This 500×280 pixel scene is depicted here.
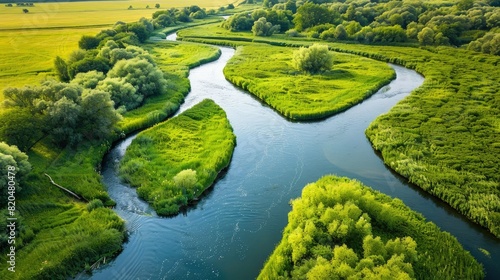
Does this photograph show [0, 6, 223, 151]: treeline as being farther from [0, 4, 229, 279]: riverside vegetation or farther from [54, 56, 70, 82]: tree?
A: [54, 56, 70, 82]: tree

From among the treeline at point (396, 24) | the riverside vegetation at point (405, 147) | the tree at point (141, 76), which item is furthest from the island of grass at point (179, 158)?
the treeline at point (396, 24)

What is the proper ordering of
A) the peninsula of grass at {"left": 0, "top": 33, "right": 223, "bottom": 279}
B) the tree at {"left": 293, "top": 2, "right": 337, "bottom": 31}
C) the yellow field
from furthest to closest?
the tree at {"left": 293, "top": 2, "right": 337, "bottom": 31}
the yellow field
the peninsula of grass at {"left": 0, "top": 33, "right": 223, "bottom": 279}

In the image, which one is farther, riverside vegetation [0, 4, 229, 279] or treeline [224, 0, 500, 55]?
treeline [224, 0, 500, 55]

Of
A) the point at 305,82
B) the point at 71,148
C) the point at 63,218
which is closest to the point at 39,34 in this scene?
the point at 71,148

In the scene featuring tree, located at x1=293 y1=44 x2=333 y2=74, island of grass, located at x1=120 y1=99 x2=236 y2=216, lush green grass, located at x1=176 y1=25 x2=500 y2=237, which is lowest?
island of grass, located at x1=120 y1=99 x2=236 y2=216

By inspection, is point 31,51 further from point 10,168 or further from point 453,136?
point 453,136

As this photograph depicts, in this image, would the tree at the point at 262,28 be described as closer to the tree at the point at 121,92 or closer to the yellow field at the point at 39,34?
the yellow field at the point at 39,34

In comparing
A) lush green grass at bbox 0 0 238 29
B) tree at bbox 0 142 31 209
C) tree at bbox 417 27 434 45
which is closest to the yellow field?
lush green grass at bbox 0 0 238 29

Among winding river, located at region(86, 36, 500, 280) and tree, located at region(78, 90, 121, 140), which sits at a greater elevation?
tree, located at region(78, 90, 121, 140)
